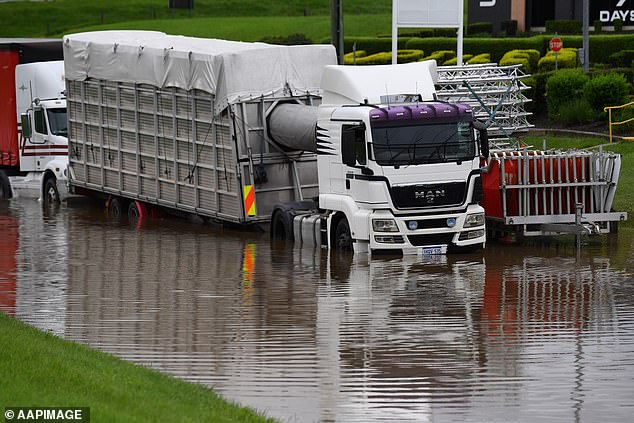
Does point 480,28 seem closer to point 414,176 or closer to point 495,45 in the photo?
point 495,45

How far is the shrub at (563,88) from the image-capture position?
1564 inches

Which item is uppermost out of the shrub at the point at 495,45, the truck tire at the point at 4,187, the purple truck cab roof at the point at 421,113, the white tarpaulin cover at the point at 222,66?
the white tarpaulin cover at the point at 222,66

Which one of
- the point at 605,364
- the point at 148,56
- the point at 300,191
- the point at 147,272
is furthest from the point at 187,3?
the point at 605,364

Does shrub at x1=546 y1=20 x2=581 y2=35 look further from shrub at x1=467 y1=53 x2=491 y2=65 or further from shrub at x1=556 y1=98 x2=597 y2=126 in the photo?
shrub at x1=556 y1=98 x2=597 y2=126

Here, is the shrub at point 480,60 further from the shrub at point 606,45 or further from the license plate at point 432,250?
the license plate at point 432,250

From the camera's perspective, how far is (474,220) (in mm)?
23047

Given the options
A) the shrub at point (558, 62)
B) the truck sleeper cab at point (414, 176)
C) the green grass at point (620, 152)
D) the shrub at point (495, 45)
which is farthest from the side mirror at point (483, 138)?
the shrub at point (495, 45)

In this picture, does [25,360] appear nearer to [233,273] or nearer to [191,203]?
[233,273]

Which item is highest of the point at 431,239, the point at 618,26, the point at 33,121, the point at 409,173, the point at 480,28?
the point at 618,26

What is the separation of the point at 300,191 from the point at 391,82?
4.08 m

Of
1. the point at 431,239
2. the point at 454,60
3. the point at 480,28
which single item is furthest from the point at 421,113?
the point at 480,28

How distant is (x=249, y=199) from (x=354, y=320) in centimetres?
944

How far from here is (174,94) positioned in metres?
28.5

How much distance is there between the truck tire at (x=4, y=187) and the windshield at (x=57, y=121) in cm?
281
